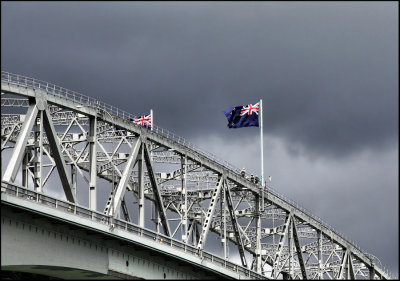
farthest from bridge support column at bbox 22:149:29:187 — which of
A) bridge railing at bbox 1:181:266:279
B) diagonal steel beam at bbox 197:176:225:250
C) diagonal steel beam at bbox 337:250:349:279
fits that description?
diagonal steel beam at bbox 337:250:349:279

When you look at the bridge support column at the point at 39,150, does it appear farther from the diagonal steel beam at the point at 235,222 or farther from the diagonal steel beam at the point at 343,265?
the diagonal steel beam at the point at 343,265

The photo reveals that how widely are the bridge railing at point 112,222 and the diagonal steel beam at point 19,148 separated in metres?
0.91

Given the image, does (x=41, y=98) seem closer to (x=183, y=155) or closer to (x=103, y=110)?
(x=103, y=110)

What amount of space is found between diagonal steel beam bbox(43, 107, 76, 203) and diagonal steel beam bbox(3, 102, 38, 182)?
1.68 m

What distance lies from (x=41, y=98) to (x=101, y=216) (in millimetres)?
11093

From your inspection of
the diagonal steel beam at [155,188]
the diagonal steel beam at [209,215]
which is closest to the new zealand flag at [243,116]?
the diagonal steel beam at [209,215]

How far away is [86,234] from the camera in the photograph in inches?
3757

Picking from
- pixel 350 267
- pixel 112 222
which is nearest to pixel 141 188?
→ pixel 112 222

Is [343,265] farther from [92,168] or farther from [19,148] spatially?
[19,148]

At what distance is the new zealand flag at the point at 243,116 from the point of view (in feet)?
422

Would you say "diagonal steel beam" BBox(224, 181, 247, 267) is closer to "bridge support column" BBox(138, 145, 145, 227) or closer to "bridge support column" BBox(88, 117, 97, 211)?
"bridge support column" BBox(138, 145, 145, 227)

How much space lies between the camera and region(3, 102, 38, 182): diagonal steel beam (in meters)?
89.2

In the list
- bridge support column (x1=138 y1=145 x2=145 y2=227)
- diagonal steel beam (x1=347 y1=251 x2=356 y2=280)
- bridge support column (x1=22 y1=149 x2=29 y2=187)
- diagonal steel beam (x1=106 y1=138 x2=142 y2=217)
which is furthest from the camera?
diagonal steel beam (x1=347 y1=251 x2=356 y2=280)

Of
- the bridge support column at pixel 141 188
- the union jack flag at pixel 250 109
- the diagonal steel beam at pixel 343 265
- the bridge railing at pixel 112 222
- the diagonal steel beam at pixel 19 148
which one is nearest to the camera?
the bridge railing at pixel 112 222
